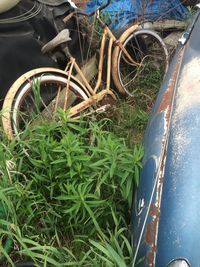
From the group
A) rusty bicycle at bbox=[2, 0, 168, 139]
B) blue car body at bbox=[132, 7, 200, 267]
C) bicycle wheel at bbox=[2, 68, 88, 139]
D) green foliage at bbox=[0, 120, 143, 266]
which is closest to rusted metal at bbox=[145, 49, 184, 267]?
blue car body at bbox=[132, 7, 200, 267]

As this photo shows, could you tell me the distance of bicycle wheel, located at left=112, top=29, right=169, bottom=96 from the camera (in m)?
4.65

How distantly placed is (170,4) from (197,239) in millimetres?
4080

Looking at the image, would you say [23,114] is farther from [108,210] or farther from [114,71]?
[114,71]

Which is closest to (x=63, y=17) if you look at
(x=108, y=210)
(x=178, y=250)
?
(x=108, y=210)

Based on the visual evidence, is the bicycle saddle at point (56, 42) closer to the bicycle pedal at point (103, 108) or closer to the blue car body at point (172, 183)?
the bicycle pedal at point (103, 108)

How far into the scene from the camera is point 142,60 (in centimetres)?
473

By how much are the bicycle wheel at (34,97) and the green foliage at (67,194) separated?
0.87ft

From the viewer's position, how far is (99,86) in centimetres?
424

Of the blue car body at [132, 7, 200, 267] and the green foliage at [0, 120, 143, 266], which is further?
the green foliage at [0, 120, 143, 266]

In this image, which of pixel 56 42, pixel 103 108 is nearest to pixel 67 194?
pixel 103 108

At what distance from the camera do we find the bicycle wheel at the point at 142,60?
465 cm

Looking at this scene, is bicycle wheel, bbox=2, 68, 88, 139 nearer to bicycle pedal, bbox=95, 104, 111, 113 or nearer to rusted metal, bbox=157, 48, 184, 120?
bicycle pedal, bbox=95, 104, 111, 113

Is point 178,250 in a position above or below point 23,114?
below

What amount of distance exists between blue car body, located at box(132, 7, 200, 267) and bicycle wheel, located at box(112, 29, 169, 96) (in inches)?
67.7
